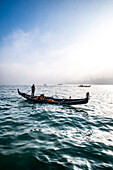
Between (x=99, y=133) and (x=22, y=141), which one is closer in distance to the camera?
(x=22, y=141)

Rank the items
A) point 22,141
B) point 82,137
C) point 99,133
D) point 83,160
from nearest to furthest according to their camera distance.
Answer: point 83,160 < point 22,141 < point 82,137 < point 99,133

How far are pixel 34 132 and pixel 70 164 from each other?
3039mm

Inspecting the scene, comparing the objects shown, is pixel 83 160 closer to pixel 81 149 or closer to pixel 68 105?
pixel 81 149

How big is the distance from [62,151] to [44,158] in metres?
0.86

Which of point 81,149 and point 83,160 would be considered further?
point 81,149

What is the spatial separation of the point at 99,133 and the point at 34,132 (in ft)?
13.5

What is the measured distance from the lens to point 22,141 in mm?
4793

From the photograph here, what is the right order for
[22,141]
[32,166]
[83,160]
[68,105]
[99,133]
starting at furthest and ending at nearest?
[68,105], [99,133], [22,141], [83,160], [32,166]

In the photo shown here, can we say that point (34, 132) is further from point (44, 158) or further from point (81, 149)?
point (81, 149)

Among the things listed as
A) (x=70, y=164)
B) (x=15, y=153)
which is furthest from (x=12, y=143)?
(x=70, y=164)

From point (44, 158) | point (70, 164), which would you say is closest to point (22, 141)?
point (44, 158)

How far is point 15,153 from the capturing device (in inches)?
153

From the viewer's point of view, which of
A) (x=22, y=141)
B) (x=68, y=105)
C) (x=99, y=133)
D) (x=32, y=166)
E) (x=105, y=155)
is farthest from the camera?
(x=68, y=105)

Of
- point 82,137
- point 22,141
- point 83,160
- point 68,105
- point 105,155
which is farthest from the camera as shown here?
point 68,105
